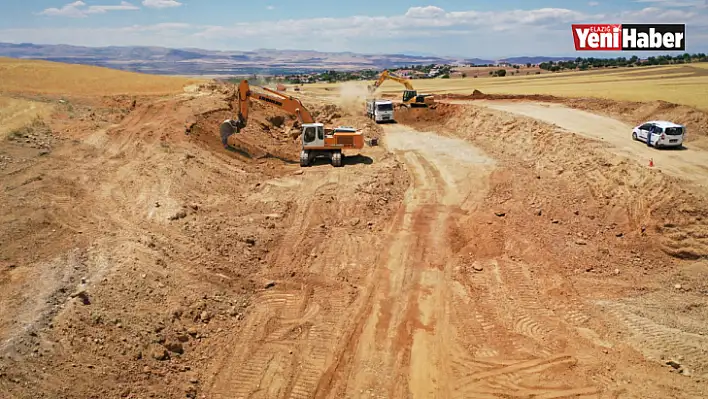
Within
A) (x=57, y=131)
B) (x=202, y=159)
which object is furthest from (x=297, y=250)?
(x=57, y=131)

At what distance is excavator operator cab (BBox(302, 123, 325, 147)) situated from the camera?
81.7ft

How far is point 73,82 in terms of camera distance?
40312mm

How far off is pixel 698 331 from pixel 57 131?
96.2ft

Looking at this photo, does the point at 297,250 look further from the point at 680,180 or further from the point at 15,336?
the point at 680,180

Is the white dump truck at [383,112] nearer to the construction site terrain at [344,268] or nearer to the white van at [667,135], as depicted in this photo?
the construction site terrain at [344,268]

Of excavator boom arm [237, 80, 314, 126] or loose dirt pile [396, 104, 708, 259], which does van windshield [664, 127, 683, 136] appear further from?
excavator boom arm [237, 80, 314, 126]

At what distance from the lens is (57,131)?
26.0 m

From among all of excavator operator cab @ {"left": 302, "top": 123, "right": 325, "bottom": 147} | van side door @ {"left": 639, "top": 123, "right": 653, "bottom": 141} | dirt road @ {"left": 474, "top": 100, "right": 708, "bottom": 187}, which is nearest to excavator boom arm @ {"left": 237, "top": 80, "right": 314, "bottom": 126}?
excavator operator cab @ {"left": 302, "top": 123, "right": 325, "bottom": 147}

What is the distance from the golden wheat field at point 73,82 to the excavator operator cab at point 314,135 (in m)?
18.9

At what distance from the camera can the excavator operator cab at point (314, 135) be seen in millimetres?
24891

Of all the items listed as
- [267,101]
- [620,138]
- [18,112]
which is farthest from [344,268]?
[18,112]

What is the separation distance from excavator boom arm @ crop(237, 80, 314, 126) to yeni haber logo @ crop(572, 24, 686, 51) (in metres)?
31.7

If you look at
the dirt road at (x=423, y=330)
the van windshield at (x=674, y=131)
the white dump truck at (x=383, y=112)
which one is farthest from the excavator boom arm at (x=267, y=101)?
the van windshield at (x=674, y=131)

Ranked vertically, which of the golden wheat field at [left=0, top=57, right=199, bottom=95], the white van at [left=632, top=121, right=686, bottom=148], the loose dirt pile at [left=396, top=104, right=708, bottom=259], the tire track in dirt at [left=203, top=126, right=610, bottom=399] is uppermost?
the golden wheat field at [left=0, top=57, right=199, bottom=95]
